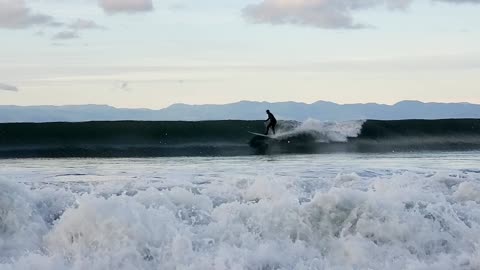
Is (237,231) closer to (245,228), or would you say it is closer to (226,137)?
A: (245,228)

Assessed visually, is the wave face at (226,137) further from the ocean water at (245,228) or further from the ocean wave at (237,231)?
the ocean wave at (237,231)

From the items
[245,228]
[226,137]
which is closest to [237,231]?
[245,228]

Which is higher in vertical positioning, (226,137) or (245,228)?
(226,137)

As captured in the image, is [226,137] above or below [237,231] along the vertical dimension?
above

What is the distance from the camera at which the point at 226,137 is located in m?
30.5

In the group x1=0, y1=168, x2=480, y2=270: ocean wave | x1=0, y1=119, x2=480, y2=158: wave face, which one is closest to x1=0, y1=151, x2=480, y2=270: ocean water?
x1=0, y1=168, x2=480, y2=270: ocean wave

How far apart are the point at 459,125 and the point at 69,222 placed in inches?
1130

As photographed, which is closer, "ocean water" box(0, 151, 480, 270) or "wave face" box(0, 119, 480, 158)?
"ocean water" box(0, 151, 480, 270)

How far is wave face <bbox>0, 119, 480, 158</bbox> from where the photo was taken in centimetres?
2681

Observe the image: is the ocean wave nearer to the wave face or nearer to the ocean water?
the ocean water

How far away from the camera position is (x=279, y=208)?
30.1ft

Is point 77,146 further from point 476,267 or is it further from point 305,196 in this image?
point 476,267

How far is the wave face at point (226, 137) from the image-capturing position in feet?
88.0

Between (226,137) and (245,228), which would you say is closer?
(245,228)
